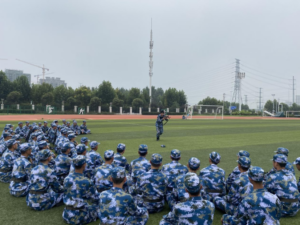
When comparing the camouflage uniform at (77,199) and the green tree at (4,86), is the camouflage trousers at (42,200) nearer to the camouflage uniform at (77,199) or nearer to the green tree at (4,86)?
the camouflage uniform at (77,199)

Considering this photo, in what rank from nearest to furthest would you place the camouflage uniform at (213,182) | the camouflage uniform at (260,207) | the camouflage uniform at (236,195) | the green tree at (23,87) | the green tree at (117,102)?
the camouflage uniform at (260,207), the camouflage uniform at (236,195), the camouflage uniform at (213,182), the green tree at (23,87), the green tree at (117,102)

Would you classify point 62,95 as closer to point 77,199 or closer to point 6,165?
point 6,165

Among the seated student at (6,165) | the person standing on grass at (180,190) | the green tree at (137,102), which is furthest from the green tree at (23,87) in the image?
the person standing on grass at (180,190)

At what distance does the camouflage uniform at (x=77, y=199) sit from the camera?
488 centimetres

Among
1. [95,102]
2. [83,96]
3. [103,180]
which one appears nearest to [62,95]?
[83,96]

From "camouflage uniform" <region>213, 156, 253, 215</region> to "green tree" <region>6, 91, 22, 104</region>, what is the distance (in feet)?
237

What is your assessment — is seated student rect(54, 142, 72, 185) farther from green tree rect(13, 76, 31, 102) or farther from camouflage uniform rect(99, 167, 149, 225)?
green tree rect(13, 76, 31, 102)

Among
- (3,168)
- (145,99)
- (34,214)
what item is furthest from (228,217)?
(145,99)

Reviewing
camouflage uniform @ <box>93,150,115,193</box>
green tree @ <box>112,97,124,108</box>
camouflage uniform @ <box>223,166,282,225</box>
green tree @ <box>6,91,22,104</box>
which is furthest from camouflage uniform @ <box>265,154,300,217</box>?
green tree @ <box>6,91,22,104</box>

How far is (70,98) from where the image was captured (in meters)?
70.8

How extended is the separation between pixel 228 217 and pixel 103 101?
74987 millimetres

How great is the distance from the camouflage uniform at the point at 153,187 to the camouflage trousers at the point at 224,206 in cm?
132

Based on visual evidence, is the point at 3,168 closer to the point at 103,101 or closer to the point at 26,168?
the point at 26,168

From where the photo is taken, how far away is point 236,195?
199 inches
